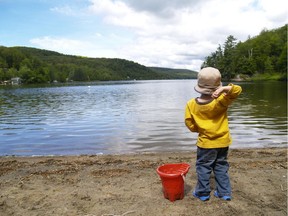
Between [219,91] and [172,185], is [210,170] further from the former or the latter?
[219,91]

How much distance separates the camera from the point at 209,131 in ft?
15.8

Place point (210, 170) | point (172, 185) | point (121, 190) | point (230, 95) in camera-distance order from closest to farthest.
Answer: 1. point (230, 95)
2. point (172, 185)
3. point (210, 170)
4. point (121, 190)

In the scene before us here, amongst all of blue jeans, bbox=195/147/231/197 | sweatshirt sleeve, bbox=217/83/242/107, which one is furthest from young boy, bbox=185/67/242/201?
sweatshirt sleeve, bbox=217/83/242/107

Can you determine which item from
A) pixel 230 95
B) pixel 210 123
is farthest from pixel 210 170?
pixel 230 95

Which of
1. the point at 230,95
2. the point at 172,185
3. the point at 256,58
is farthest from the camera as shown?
the point at 256,58

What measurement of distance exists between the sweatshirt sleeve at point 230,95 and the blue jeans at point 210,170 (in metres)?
0.88

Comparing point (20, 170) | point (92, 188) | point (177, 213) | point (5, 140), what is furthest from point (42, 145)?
point (177, 213)

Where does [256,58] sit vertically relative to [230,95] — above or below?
above

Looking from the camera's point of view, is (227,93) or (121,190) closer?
(227,93)

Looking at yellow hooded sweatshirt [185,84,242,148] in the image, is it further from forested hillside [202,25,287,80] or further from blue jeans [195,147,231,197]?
forested hillside [202,25,287,80]

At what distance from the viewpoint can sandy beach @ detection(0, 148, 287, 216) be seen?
179 inches

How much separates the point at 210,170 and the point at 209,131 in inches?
27.2

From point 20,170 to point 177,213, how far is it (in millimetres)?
4562

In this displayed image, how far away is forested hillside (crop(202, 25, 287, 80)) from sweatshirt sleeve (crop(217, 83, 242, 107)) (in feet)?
356
